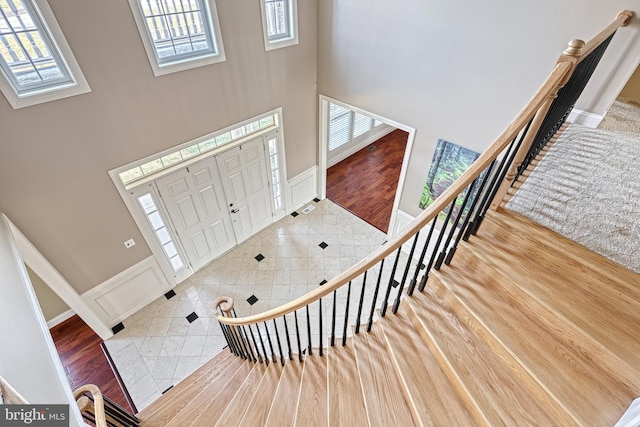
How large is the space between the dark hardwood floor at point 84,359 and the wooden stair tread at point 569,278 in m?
4.14

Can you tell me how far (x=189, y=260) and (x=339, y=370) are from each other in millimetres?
3269

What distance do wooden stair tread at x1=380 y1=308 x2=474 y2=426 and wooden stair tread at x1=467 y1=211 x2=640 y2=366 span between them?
2.22 feet

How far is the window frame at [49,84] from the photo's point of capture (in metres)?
2.47

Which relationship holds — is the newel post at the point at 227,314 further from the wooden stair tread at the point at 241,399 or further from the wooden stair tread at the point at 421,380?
the wooden stair tread at the point at 421,380

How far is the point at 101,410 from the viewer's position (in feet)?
5.39

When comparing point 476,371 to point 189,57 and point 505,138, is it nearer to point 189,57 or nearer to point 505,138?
point 505,138

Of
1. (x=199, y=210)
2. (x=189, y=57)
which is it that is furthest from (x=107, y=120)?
(x=199, y=210)

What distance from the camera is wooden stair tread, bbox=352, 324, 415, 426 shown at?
1.78m

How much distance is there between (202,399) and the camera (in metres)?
2.78

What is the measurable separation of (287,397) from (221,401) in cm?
75

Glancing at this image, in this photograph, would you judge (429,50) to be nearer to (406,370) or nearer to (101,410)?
(406,370)

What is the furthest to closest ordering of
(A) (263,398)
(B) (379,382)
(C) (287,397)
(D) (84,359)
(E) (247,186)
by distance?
1. (E) (247,186)
2. (D) (84,359)
3. (A) (263,398)
4. (C) (287,397)
5. (B) (379,382)

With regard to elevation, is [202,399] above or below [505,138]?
below

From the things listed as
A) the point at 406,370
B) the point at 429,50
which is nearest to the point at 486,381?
the point at 406,370
